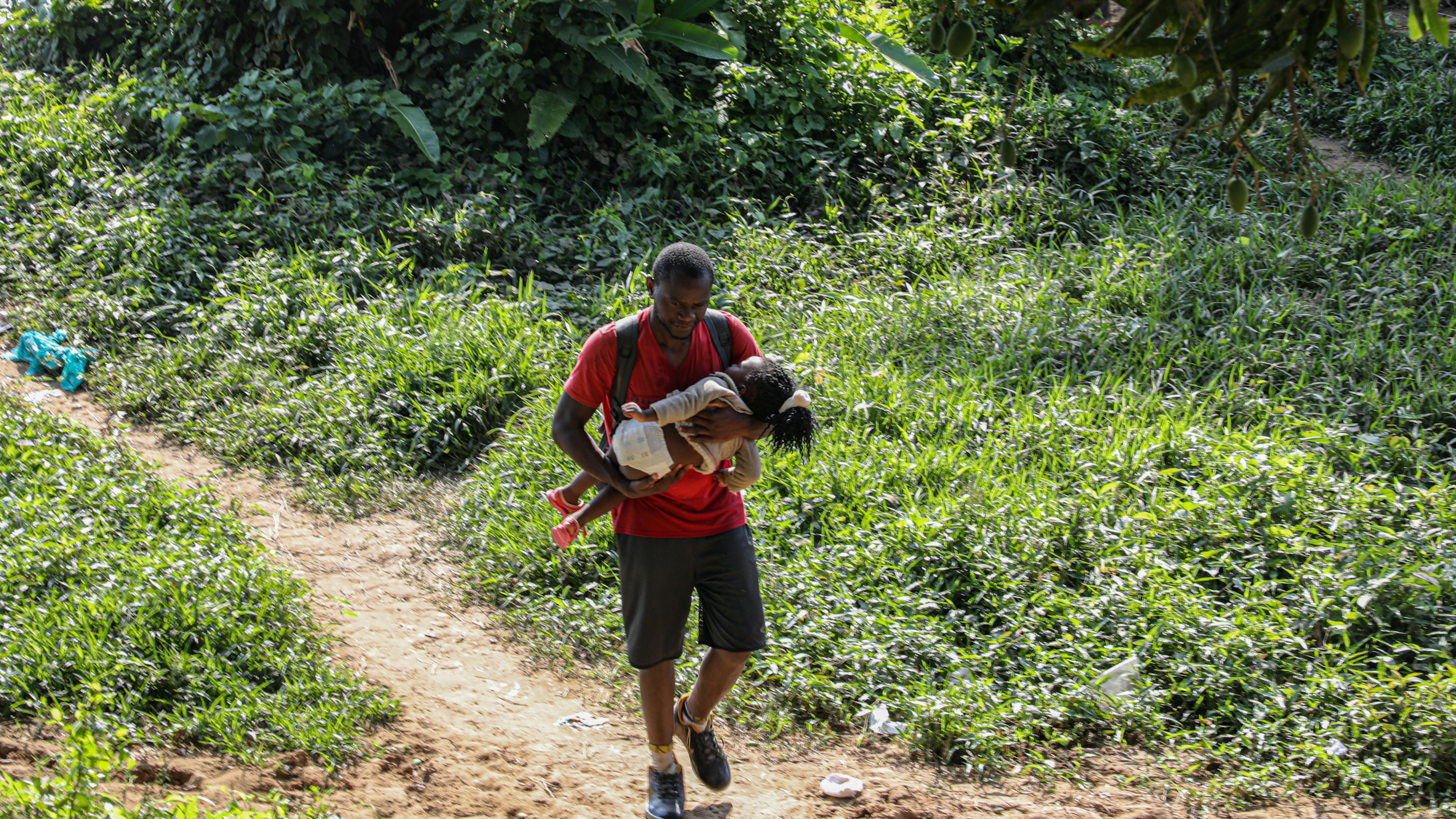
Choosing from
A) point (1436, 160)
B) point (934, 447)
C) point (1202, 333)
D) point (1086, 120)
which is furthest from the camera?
point (1086, 120)

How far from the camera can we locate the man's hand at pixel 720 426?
2912 millimetres

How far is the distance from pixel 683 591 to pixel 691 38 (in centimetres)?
525

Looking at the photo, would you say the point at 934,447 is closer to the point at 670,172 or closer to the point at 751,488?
the point at 751,488

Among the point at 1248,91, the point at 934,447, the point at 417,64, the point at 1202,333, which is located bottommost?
the point at 934,447

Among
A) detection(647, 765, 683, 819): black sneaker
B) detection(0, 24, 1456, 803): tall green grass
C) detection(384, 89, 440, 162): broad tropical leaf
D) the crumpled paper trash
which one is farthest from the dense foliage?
detection(384, 89, 440, 162): broad tropical leaf

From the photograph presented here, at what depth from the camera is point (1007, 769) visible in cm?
355

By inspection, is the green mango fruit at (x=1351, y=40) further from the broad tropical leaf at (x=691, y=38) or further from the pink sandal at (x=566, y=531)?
the broad tropical leaf at (x=691, y=38)

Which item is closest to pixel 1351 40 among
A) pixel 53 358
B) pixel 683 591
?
pixel 683 591

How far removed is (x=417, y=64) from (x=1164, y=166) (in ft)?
17.7

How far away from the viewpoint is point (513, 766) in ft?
11.9

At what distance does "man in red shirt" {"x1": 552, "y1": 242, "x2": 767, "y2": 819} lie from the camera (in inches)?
115

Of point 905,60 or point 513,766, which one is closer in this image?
point 513,766

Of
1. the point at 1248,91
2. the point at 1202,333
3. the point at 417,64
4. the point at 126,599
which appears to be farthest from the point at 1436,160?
the point at 126,599

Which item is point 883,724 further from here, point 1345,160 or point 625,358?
point 1345,160
